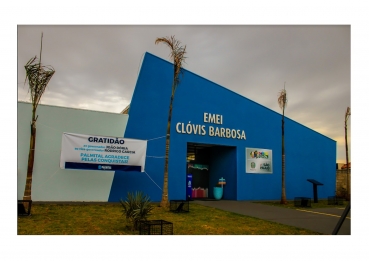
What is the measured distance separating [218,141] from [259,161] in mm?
2768

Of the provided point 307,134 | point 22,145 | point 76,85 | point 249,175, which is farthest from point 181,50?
point 307,134

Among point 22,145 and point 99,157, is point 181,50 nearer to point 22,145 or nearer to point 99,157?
point 99,157

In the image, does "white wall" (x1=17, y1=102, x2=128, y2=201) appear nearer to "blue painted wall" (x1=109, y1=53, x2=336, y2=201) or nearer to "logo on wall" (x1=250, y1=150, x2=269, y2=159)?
"blue painted wall" (x1=109, y1=53, x2=336, y2=201)

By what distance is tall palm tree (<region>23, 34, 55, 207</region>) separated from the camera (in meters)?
8.62

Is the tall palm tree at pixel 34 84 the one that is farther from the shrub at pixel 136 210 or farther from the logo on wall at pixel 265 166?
the logo on wall at pixel 265 166

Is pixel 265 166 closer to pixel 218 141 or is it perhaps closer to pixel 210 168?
pixel 210 168

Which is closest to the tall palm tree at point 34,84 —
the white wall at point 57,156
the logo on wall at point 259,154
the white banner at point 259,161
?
the white wall at point 57,156

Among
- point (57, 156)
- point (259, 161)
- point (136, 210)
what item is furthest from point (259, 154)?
point (136, 210)

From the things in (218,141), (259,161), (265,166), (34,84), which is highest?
(34,84)

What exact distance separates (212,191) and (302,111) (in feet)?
20.4

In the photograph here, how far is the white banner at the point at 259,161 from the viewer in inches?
607

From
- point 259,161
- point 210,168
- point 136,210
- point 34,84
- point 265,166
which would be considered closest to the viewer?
point 136,210

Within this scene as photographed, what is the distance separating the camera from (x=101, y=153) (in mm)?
10898

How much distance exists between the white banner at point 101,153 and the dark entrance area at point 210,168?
3935 mm
